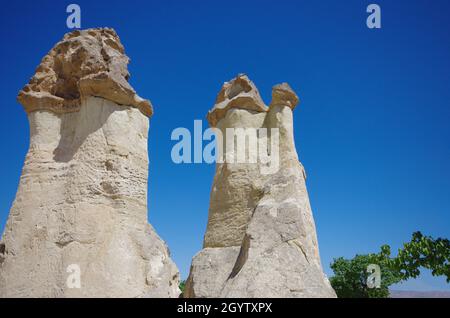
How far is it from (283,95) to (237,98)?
4.68 ft

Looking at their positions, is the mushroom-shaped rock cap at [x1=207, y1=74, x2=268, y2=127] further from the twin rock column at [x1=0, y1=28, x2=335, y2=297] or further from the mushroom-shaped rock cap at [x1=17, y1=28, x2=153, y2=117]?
the mushroom-shaped rock cap at [x1=17, y1=28, x2=153, y2=117]

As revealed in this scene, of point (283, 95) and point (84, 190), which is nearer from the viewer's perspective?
point (84, 190)

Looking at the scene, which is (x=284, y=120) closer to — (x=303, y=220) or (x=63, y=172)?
(x=303, y=220)

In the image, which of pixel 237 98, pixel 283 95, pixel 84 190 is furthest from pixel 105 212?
pixel 283 95

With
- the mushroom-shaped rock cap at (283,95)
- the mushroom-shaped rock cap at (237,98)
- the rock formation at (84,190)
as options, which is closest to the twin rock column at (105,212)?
the rock formation at (84,190)

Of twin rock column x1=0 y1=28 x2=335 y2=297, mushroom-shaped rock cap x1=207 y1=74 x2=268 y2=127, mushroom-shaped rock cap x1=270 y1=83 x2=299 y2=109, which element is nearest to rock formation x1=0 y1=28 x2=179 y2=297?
twin rock column x1=0 y1=28 x2=335 y2=297

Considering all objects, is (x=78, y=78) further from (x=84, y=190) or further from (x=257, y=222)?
(x=257, y=222)

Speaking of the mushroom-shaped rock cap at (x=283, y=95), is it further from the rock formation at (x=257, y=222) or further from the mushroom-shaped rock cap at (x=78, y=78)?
the mushroom-shaped rock cap at (x=78, y=78)

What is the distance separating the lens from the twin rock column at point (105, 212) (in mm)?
7500

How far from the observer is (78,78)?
9.27 meters

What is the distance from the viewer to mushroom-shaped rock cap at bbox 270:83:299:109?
36.9 ft

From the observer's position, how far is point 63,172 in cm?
838

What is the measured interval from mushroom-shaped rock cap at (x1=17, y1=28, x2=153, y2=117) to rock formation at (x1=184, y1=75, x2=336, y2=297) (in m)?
3.15
